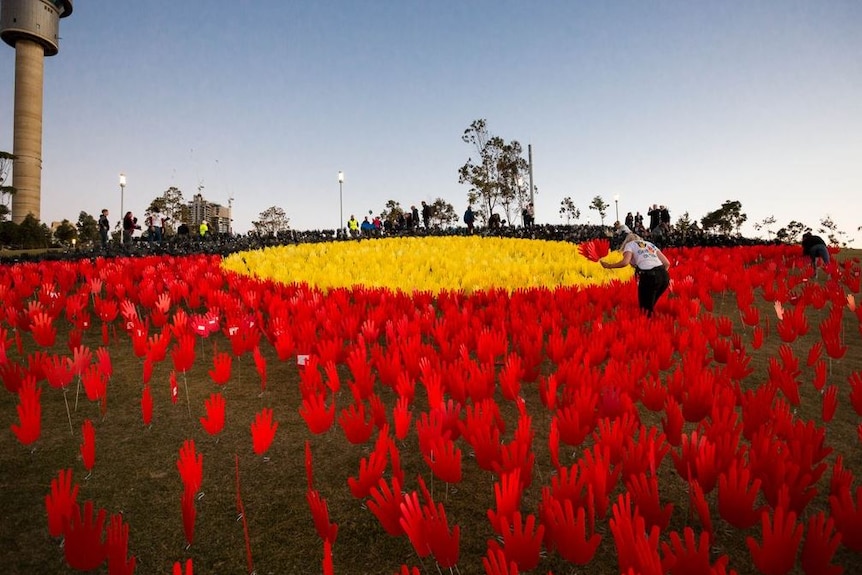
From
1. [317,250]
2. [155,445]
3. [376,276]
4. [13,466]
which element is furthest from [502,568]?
[317,250]

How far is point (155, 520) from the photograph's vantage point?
91.4 inches

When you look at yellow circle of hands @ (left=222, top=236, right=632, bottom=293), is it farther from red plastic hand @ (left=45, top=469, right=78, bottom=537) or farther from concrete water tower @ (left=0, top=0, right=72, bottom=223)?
concrete water tower @ (left=0, top=0, right=72, bottom=223)

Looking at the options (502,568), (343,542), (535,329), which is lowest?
(343,542)

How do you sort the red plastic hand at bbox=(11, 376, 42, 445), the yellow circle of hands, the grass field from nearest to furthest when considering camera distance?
the grass field
the red plastic hand at bbox=(11, 376, 42, 445)
the yellow circle of hands

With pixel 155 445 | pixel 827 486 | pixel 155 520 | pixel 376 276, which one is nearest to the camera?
pixel 155 520

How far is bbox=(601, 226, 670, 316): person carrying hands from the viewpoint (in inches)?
234

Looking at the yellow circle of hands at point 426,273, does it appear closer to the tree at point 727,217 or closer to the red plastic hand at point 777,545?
the red plastic hand at point 777,545

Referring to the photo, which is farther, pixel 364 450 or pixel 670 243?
pixel 670 243

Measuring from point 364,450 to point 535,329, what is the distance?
1.61 metres

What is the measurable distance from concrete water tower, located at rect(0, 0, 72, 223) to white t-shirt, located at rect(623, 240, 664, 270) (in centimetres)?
6908

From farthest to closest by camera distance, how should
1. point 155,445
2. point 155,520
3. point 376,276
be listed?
point 376,276 < point 155,445 < point 155,520

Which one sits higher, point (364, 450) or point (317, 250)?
point (317, 250)

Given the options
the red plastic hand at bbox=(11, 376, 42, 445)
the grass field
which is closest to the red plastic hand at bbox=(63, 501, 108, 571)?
the grass field

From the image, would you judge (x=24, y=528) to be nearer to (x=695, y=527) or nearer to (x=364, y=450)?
(x=364, y=450)
